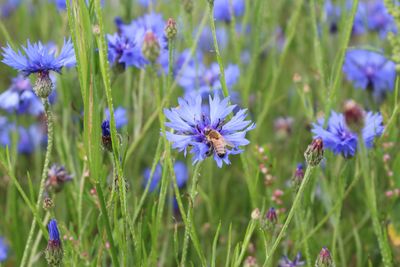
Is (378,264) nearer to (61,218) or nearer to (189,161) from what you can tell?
(189,161)

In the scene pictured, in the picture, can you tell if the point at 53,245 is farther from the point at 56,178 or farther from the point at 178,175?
the point at 178,175

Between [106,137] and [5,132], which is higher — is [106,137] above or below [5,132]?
below

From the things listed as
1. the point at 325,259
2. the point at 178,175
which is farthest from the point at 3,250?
the point at 325,259

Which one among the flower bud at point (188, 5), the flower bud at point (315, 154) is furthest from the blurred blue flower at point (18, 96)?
the flower bud at point (315, 154)

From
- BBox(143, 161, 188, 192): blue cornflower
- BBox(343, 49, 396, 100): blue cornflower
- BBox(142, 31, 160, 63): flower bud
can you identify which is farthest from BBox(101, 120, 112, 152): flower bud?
BBox(343, 49, 396, 100): blue cornflower

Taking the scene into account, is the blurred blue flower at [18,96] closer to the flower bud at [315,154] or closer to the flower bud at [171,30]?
the flower bud at [171,30]

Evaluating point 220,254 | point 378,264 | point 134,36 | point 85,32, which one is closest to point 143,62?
point 134,36

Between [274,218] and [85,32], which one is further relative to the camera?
[274,218]
